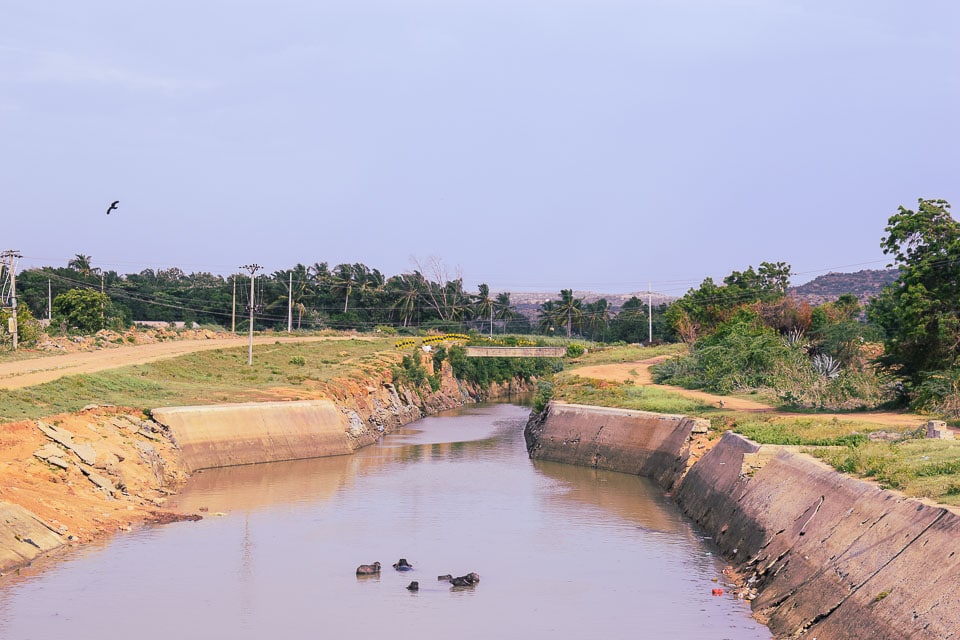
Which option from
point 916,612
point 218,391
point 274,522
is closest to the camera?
point 916,612

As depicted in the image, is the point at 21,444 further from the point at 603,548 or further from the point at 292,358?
the point at 292,358

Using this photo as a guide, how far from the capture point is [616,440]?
4766 cm

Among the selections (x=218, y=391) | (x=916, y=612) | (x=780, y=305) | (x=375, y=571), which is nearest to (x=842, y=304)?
(x=780, y=305)

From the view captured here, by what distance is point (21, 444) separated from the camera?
33062mm

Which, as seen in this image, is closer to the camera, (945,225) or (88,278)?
(945,225)

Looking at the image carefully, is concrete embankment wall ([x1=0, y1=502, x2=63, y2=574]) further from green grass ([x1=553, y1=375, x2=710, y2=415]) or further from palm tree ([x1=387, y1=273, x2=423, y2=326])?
palm tree ([x1=387, y1=273, x2=423, y2=326])

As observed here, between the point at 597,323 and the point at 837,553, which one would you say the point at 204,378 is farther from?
the point at 597,323

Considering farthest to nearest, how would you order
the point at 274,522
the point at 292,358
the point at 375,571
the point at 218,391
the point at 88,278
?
the point at 88,278 < the point at 292,358 < the point at 218,391 < the point at 274,522 < the point at 375,571

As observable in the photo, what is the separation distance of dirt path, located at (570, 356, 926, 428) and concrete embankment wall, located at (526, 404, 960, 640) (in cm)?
715

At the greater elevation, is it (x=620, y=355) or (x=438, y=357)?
(x=620, y=355)

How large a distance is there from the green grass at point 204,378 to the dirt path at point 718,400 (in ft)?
55.7

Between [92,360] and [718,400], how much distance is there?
38.8 metres

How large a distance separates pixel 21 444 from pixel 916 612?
2819cm

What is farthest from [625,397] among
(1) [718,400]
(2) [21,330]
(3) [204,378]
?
(2) [21,330]
